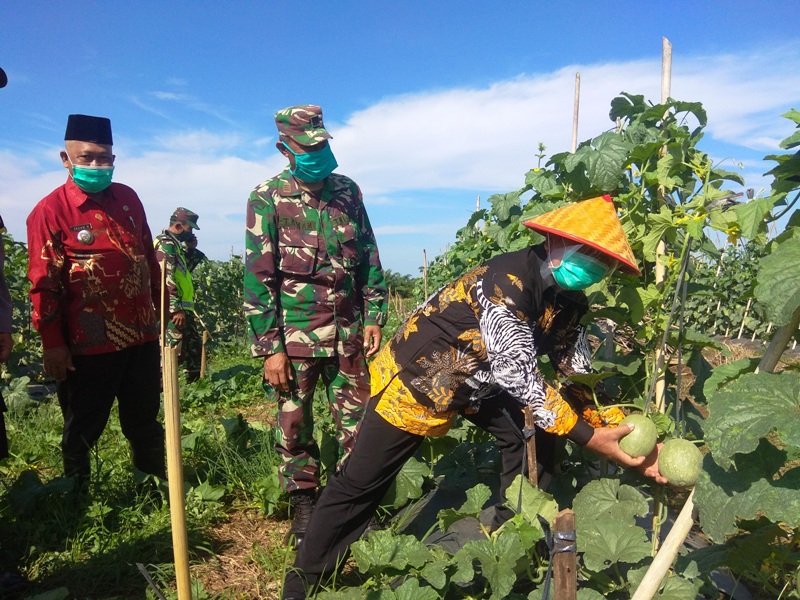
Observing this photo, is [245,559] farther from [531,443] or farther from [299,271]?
[531,443]

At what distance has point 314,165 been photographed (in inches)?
114

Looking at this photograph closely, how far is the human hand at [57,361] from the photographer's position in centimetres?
279

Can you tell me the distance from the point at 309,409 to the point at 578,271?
1.56 metres

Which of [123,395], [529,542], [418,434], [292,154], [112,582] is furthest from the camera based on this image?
[123,395]

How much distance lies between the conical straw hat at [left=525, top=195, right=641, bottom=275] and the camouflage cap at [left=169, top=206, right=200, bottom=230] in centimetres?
561

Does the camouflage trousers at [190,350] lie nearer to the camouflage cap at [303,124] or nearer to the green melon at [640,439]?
the camouflage cap at [303,124]

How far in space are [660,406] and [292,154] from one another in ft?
6.32

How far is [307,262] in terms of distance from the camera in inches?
115

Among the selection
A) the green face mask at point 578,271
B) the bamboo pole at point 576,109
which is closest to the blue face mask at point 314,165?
the green face mask at point 578,271

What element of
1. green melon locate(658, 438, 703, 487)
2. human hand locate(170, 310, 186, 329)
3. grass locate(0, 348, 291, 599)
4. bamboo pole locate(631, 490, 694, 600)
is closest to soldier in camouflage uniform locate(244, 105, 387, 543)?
grass locate(0, 348, 291, 599)

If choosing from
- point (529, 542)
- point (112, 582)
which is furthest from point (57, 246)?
point (529, 542)

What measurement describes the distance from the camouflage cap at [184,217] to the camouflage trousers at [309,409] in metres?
4.45

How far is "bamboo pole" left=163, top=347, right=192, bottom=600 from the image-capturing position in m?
0.91

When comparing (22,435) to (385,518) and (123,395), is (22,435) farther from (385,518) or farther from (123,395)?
(385,518)
